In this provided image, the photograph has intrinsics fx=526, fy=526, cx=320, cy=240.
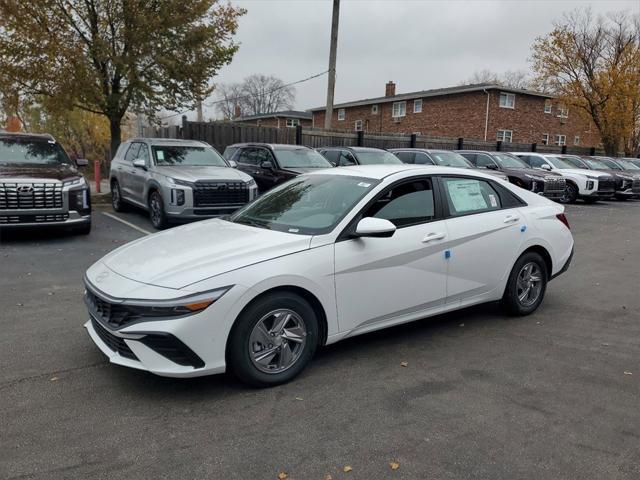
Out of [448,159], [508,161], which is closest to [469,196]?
[448,159]

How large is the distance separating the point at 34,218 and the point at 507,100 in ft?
113

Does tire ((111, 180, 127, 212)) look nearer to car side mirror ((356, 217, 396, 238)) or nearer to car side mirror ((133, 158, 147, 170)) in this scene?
car side mirror ((133, 158, 147, 170))

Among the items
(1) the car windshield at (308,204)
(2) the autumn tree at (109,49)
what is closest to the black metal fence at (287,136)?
(2) the autumn tree at (109,49)

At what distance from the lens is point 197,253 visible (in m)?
3.76

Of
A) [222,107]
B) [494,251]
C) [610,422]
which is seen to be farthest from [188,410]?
[222,107]

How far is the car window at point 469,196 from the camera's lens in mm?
4843

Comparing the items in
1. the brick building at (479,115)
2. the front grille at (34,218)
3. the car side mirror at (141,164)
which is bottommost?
the front grille at (34,218)

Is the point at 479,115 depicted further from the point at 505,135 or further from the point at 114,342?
the point at 114,342

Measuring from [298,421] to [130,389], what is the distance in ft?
4.05

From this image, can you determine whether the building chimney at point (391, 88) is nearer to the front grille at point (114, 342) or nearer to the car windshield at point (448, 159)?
the car windshield at point (448, 159)

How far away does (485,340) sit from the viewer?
4.76 metres

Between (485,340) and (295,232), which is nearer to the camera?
(295,232)

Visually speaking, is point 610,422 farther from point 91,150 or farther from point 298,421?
point 91,150

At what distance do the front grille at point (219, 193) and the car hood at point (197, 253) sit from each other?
5177mm
